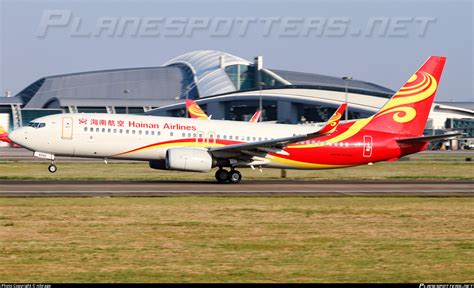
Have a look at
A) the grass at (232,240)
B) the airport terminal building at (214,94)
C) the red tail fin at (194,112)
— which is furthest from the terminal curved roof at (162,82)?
the grass at (232,240)

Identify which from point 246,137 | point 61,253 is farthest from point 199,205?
point 246,137

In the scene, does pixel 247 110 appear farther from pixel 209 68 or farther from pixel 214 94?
pixel 209 68

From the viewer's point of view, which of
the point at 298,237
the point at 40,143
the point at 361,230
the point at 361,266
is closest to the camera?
the point at 361,266

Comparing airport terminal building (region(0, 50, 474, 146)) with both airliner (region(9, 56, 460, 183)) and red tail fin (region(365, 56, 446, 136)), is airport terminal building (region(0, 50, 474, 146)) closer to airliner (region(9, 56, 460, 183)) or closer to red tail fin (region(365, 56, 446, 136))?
airliner (region(9, 56, 460, 183))

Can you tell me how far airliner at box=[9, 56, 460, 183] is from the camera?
129 ft

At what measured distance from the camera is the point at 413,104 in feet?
140

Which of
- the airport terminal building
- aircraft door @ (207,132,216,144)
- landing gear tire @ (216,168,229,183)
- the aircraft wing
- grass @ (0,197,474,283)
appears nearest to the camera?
grass @ (0,197,474,283)

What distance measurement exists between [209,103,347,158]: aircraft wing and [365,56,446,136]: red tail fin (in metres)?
3.62

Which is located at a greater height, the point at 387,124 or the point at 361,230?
the point at 387,124

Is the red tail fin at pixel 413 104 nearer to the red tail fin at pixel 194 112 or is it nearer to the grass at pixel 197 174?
the grass at pixel 197 174

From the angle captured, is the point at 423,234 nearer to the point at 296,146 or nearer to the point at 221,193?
the point at 221,193

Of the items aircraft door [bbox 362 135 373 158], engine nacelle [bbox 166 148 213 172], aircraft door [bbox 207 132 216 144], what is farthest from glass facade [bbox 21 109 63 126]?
engine nacelle [bbox 166 148 213 172]

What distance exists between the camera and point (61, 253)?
18.0 meters

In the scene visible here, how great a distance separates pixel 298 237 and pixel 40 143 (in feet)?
73.2
